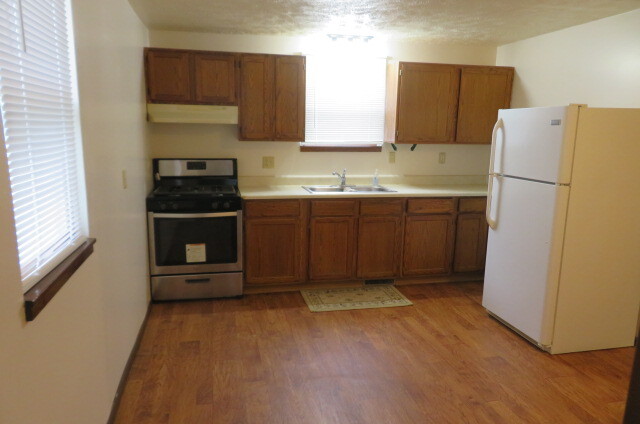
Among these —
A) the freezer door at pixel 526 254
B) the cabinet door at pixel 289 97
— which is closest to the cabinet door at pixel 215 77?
the cabinet door at pixel 289 97

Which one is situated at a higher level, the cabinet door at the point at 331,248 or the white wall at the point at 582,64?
the white wall at the point at 582,64

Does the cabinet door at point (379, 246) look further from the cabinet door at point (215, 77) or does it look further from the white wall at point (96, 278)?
the white wall at point (96, 278)

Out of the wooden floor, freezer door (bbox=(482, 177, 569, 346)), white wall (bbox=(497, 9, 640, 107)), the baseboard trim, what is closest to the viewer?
the baseboard trim

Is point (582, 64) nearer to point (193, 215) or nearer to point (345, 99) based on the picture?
point (345, 99)

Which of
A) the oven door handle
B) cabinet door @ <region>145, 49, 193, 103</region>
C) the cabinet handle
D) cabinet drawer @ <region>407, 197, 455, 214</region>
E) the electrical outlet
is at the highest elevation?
cabinet door @ <region>145, 49, 193, 103</region>

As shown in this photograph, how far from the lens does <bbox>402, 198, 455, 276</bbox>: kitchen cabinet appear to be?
3.99 metres

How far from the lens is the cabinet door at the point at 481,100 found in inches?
163

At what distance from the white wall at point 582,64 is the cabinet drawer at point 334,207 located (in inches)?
76.5

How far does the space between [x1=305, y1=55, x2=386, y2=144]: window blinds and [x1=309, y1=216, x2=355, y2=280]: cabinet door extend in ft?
2.93

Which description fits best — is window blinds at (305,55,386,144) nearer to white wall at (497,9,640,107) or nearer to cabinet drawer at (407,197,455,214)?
cabinet drawer at (407,197,455,214)

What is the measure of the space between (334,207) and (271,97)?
1.08 meters

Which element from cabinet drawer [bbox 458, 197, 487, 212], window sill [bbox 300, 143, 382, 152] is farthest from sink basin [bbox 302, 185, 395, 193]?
cabinet drawer [bbox 458, 197, 487, 212]

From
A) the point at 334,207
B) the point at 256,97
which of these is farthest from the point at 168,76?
the point at 334,207

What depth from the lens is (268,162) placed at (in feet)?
13.7
